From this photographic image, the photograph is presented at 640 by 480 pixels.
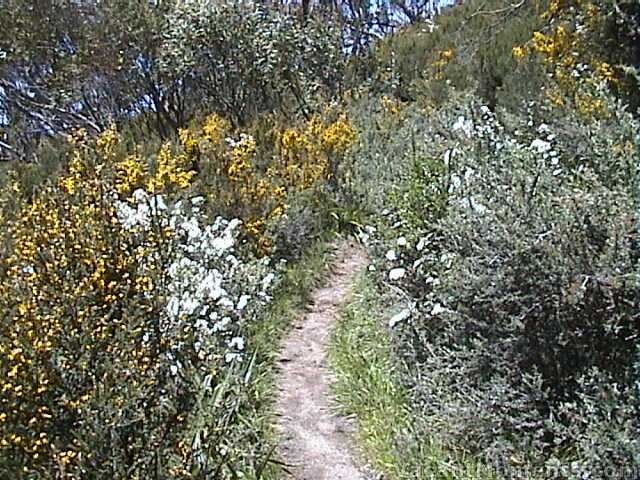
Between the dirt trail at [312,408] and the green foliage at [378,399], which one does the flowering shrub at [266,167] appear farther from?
the green foliage at [378,399]

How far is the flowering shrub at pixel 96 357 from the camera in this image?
2.53 metres

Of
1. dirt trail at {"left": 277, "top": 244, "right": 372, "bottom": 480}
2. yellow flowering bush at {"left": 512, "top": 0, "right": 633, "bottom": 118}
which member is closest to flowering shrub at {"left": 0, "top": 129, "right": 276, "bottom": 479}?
dirt trail at {"left": 277, "top": 244, "right": 372, "bottom": 480}

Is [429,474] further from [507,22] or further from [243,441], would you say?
[507,22]

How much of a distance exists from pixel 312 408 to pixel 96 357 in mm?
1643

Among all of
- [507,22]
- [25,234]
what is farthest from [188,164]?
[507,22]

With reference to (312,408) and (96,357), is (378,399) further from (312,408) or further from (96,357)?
(96,357)

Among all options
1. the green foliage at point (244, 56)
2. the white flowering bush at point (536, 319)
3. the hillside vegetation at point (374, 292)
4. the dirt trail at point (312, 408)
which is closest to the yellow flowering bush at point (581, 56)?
the hillside vegetation at point (374, 292)

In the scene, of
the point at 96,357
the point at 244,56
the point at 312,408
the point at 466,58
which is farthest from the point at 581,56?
the point at 96,357

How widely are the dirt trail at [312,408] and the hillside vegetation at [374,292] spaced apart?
97 mm

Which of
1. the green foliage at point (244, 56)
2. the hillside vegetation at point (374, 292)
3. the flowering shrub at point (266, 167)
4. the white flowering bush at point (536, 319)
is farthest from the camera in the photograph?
the green foliage at point (244, 56)

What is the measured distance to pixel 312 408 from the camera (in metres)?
4.01

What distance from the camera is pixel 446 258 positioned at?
3693 millimetres

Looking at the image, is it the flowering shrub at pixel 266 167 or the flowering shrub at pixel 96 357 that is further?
the flowering shrub at pixel 266 167

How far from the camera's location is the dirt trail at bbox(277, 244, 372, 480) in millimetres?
3496
